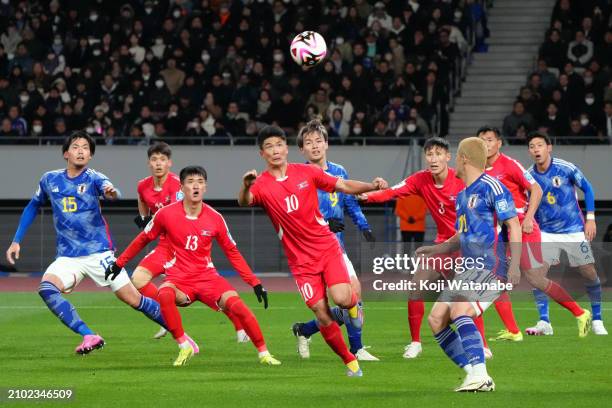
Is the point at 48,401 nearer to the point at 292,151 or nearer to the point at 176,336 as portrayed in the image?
the point at 176,336

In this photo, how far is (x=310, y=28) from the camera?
2595 centimetres

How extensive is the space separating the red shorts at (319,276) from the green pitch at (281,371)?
0.69 metres

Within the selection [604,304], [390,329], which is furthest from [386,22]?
[390,329]

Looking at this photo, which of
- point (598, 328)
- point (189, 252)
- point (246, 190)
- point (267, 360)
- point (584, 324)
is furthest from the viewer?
point (598, 328)

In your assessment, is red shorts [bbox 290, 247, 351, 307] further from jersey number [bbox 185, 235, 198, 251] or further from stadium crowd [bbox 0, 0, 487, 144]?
stadium crowd [bbox 0, 0, 487, 144]

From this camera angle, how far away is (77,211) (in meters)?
12.3

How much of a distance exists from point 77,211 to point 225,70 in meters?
13.3

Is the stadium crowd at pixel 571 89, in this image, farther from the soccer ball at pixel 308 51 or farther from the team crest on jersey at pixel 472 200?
the team crest on jersey at pixel 472 200

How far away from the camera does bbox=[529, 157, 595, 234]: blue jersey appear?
14078 mm

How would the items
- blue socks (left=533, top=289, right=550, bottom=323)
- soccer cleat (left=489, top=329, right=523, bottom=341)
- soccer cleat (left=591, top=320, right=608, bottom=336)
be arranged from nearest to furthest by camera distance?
soccer cleat (left=489, top=329, right=523, bottom=341)
soccer cleat (left=591, top=320, right=608, bottom=336)
blue socks (left=533, top=289, right=550, bottom=323)

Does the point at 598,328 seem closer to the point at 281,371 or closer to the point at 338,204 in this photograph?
the point at 338,204

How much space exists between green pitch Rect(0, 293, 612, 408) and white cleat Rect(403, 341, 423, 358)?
0.08m

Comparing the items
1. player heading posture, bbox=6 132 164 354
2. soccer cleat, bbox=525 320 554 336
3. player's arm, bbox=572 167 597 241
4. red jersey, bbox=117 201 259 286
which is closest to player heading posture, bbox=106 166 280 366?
red jersey, bbox=117 201 259 286

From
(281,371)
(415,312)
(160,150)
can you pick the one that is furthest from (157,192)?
(281,371)
